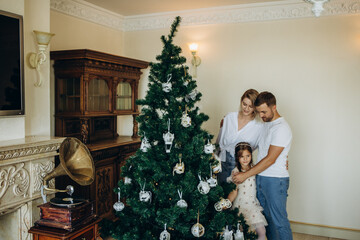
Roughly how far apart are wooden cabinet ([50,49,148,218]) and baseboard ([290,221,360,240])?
2.41 m

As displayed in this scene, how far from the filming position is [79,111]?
3680 millimetres

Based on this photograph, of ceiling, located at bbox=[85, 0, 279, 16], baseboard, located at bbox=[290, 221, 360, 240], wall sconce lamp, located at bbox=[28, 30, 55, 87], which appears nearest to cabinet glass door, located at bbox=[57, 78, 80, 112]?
wall sconce lamp, located at bbox=[28, 30, 55, 87]

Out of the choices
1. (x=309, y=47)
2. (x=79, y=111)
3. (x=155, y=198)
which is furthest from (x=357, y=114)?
(x=79, y=111)

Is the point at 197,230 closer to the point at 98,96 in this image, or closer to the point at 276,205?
the point at 276,205

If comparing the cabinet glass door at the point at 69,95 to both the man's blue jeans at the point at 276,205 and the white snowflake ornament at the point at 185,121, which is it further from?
the man's blue jeans at the point at 276,205

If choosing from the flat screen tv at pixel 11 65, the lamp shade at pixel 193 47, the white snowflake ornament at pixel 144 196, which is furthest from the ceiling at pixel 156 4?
the white snowflake ornament at pixel 144 196

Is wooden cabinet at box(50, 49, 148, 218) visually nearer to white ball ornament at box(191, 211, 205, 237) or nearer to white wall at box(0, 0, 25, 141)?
white wall at box(0, 0, 25, 141)

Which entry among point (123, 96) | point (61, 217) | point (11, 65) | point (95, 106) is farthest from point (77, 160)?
point (123, 96)

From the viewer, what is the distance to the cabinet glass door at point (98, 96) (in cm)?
380

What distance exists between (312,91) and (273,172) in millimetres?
1846

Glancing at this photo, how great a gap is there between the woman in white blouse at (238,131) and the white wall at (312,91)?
1420 mm

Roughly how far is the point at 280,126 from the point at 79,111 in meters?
2.23

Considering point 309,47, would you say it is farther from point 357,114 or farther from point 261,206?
point 261,206

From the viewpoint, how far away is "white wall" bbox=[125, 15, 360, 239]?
13.0 feet
